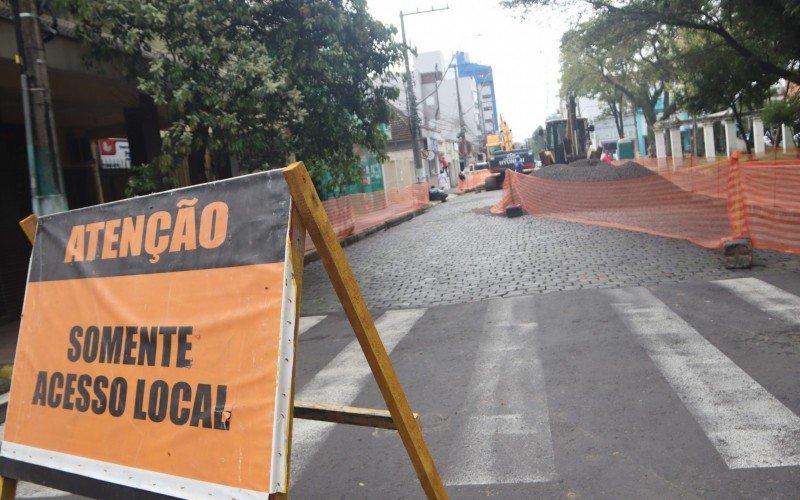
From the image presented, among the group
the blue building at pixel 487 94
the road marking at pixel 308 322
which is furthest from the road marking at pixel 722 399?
the blue building at pixel 487 94

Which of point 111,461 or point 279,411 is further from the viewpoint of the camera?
point 111,461

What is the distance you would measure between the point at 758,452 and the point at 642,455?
0.61 m

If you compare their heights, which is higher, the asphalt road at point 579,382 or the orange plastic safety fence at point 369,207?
the orange plastic safety fence at point 369,207

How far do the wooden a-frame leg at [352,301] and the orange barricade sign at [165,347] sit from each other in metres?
0.08

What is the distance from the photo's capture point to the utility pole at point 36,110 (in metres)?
7.02

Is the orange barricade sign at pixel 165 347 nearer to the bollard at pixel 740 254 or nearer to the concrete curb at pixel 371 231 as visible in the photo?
the bollard at pixel 740 254

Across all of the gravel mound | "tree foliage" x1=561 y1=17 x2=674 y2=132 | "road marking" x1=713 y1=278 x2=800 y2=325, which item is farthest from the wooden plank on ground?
the gravel mound

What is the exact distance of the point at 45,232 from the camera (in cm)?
339

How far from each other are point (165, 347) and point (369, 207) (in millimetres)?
21262

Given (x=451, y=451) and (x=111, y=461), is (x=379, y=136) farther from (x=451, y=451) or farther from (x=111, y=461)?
(x=111, y=461)

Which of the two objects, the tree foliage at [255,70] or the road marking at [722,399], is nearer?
the road marking at [722,399]

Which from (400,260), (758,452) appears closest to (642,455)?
(758,452)

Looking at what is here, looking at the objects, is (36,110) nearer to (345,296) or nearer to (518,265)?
(345,296)

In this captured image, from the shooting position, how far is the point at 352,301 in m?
2.54
